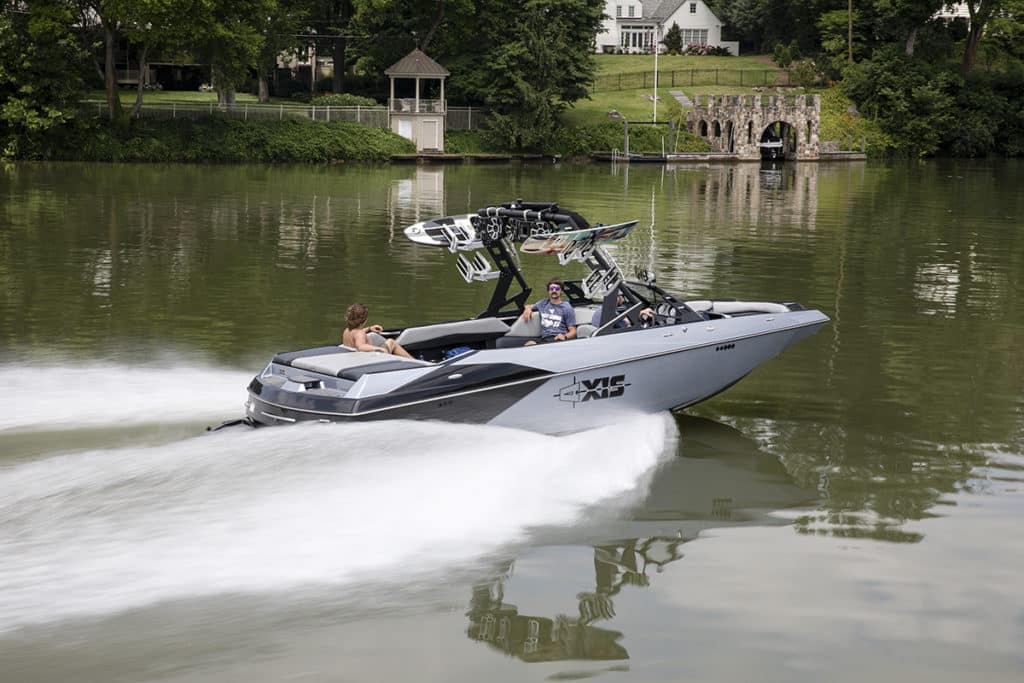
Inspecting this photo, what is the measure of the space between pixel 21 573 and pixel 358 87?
74472 millimetres

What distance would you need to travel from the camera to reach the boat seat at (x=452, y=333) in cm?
1381

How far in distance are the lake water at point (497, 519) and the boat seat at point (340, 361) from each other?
2.34 ft

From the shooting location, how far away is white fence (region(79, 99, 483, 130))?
205ft

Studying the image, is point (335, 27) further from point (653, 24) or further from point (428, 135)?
point (653, 24)

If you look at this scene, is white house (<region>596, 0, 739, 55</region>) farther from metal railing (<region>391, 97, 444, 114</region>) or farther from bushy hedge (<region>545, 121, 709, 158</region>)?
metal railing (<region>391, 97, 444, 114</region>)

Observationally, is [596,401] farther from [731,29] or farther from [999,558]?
[731,29]

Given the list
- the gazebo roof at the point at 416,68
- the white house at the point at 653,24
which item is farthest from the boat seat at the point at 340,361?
the white house at the point at 653,24

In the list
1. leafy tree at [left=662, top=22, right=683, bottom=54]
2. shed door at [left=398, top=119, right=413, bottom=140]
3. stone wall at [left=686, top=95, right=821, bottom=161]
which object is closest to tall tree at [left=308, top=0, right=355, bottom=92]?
shed door at [left=398, top=119, right=413, bottom=140]

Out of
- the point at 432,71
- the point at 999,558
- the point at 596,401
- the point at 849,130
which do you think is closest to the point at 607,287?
the point at 596,401

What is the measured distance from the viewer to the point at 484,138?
7144cm

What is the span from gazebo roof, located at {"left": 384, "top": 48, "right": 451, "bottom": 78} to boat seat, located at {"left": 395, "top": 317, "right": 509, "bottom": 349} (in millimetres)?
56857

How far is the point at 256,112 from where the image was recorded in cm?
6525

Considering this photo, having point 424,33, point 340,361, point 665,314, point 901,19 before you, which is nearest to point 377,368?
point 340,361

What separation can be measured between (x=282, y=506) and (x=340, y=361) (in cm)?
211
